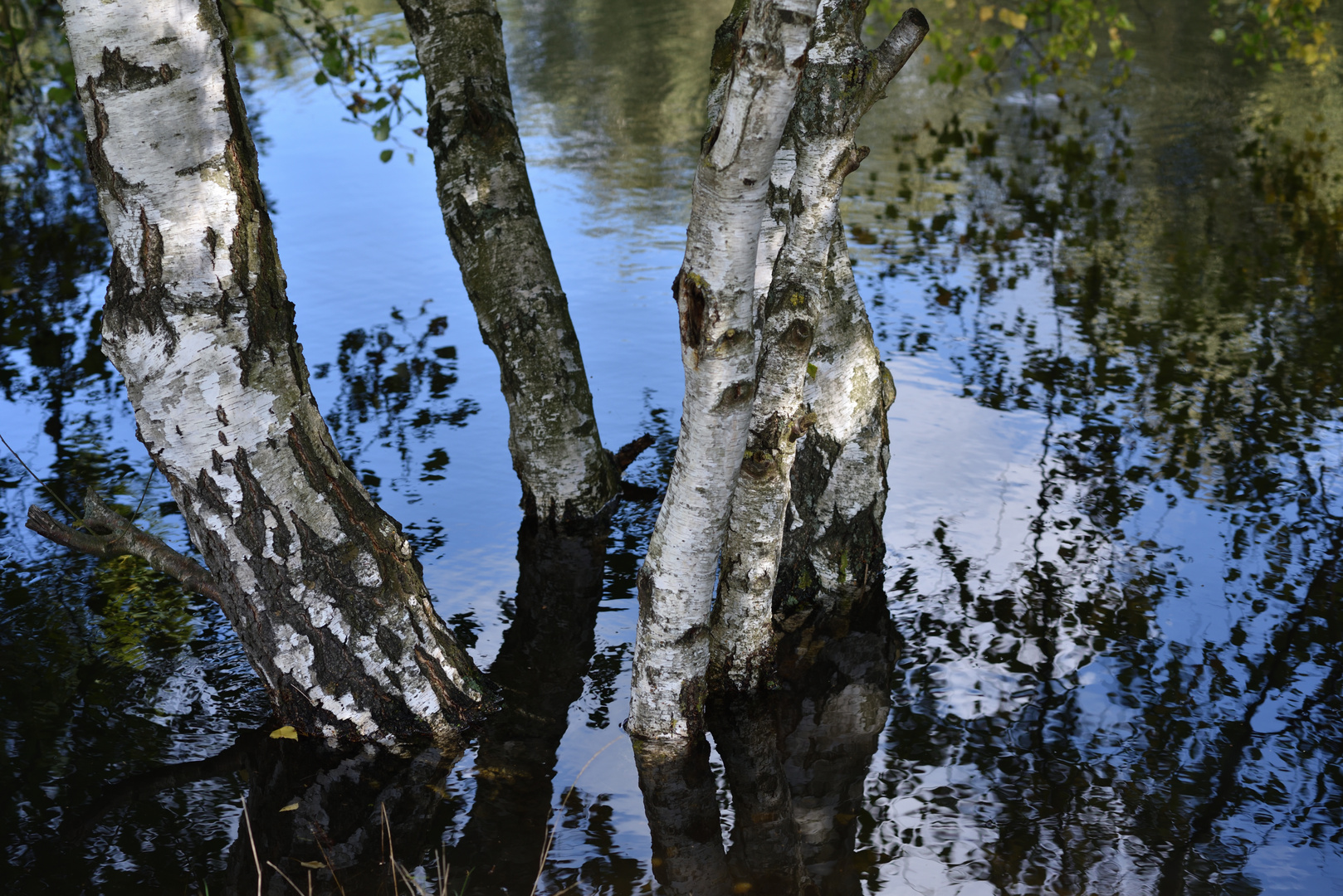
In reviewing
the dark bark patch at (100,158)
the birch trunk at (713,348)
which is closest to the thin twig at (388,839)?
the birch trunk at (713,348)

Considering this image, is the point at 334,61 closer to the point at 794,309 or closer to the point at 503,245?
the point at 503,245

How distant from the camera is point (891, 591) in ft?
16.2

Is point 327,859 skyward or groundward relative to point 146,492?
groundward

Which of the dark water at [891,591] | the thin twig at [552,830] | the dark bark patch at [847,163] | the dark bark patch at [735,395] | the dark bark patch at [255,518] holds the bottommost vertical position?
the thin twig at [552,830]

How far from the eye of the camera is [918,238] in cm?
960

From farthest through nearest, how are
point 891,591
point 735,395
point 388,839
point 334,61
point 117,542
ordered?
point 334,61 < point 891,591 < point 117,542 < point 388,839 < point 735,395

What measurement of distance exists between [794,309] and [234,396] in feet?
6.47

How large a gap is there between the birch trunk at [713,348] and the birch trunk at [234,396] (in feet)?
2.95

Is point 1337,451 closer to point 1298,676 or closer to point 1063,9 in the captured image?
point 1298,676

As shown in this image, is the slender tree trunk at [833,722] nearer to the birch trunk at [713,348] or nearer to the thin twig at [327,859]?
the birch trunk at [713,348]

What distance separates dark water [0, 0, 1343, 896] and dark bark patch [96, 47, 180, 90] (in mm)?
2387

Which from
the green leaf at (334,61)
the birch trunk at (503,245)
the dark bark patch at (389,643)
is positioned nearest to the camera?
the dark bark patch at (389,643)

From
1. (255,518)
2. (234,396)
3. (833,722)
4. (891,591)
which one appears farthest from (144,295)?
(891,591)

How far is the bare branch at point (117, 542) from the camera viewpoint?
4.00 metres
